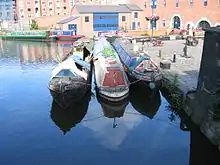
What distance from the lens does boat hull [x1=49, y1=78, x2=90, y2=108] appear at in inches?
755

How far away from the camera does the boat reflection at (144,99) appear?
20.4 m

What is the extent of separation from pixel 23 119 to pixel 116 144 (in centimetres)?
673

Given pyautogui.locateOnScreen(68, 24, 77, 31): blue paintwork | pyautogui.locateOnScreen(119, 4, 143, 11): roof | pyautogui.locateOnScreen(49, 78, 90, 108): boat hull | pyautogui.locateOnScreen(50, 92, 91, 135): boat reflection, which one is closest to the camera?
pyautogui.locateOnScreen(50, 92, 91, 135): boat reflection

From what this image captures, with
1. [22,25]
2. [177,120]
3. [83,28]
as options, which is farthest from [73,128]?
[22,25]

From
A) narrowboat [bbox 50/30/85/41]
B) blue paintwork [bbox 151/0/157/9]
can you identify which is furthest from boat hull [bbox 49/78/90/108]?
blue paintwork [bbox 151/0/157/9]

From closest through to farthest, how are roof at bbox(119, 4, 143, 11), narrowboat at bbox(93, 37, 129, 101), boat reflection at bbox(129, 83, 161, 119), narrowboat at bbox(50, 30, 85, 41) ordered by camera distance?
narrowboat at bbox(93, 37, 129, 101)
boat reflection at bbox(129, 83, 161, 119)
narrowboat at bbox(50, 30, 85, 41)
roof at bbox(119, 4, 143, 11)

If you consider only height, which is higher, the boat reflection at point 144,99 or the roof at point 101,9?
the roof at point 101,9

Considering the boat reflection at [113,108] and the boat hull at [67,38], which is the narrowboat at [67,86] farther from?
the boat hull at [67,38]

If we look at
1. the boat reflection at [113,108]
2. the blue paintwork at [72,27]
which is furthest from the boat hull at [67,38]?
the boat reflection at [113,108]

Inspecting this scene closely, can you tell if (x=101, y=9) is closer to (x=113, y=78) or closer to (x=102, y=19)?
(x=102, y=19)

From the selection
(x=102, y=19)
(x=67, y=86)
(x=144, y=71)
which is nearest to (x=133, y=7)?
(x=102, y=19)

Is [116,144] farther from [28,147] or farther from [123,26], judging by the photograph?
[123,26]

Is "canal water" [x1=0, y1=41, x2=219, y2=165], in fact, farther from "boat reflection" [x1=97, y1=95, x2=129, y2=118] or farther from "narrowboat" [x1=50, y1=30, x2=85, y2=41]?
"narrowboat" [x1=50, y1=30, x2=85, y2=41]

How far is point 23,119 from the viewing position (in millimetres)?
18828
